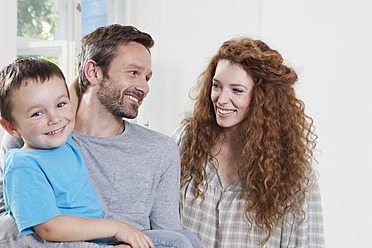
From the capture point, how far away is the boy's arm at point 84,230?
1208 mm

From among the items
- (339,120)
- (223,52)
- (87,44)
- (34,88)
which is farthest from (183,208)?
(339,120)

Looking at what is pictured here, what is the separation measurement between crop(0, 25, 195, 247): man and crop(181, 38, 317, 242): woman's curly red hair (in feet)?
1.47

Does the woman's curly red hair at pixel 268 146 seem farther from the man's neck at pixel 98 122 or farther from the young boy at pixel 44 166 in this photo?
the young boy at pixel 44 166

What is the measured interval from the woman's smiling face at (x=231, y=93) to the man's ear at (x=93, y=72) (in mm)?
563

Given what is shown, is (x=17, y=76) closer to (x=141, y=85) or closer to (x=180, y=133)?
(x=141, y=85)

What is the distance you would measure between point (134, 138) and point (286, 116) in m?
0.75

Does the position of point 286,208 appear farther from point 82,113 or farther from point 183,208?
point 82,113

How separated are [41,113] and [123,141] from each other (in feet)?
1.32

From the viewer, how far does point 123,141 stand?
1593 mm

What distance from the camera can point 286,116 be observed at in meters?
2.03

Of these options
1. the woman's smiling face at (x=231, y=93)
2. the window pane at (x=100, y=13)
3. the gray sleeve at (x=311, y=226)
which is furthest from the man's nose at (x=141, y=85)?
the window pane at (x=100, y=13)

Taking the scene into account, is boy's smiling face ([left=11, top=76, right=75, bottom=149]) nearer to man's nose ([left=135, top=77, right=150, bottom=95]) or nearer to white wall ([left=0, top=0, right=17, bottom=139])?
man's nose ([left=135, top=77, right=150, bottom=95])

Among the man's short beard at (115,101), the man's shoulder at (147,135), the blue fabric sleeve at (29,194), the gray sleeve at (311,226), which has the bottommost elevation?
the gray sleeve at (311,226)

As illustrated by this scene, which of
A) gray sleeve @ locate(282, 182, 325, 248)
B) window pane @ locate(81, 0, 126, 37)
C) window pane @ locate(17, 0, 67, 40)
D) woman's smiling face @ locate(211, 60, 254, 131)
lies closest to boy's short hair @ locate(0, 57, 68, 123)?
woman's smiling face @ locate(211, 60, 254, 131)
